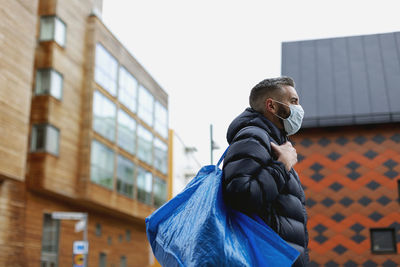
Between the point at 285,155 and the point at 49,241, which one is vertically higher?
the point at 49,241

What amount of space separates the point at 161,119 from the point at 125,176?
10363 mm

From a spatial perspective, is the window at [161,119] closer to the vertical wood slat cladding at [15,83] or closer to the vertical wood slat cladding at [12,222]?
the vertical wood slat cladding at [15,83]

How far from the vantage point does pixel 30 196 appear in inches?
1113

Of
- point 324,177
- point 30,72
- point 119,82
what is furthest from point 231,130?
point 119,82

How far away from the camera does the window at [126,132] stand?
124 feet

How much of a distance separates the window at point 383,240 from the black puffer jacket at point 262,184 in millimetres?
12661

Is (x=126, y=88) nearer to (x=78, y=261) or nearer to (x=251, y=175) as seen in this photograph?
(x=78, y=261)

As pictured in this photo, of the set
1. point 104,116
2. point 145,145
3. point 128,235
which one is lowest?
point 128,235

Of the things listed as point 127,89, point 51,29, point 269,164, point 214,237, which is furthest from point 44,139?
point 214,237

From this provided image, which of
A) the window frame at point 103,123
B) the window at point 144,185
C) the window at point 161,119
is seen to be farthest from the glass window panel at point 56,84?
the window at point 161,119

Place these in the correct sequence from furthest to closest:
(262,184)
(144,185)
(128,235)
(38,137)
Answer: (144,185) → (128,235) → (38,137) → (262,184)

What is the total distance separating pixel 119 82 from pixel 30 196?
40.6 feet

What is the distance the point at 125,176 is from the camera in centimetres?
3809

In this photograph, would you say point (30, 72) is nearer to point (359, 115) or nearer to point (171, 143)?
point (359, 115)
